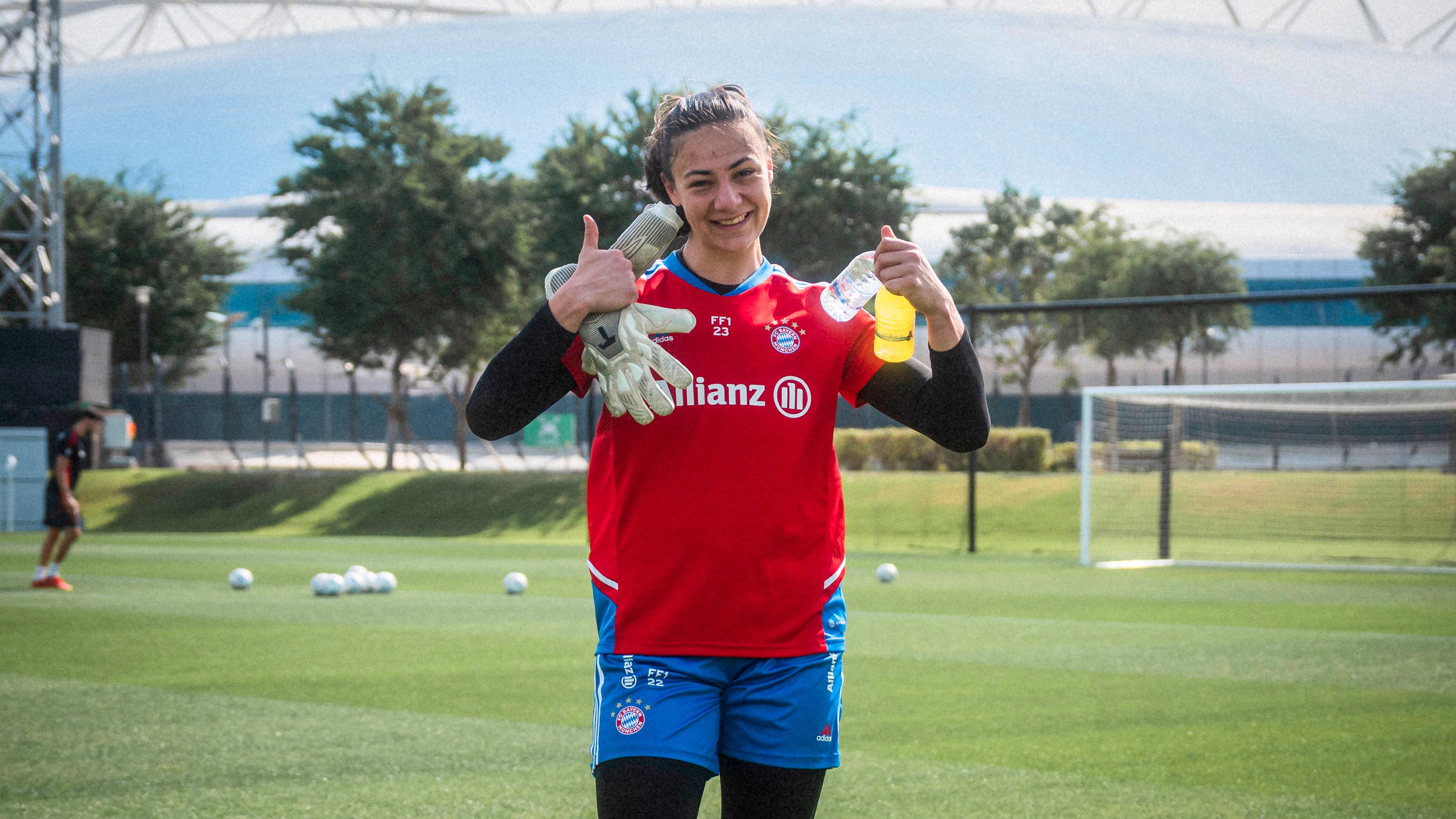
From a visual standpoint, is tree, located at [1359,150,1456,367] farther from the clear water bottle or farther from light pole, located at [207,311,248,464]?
the clear water bottle

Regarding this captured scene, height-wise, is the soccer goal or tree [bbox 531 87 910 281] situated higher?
tree [bbox 531 87 910 281]

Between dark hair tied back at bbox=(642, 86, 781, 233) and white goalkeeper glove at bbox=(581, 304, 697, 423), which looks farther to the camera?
dark hair tied back at bbox=(642, 86, 781, 233)

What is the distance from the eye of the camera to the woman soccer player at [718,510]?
270cm

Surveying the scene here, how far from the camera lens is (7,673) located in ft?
29.6

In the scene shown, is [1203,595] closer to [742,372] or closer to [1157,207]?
[742,372]

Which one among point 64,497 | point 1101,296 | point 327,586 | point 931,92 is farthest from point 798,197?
point 931,92

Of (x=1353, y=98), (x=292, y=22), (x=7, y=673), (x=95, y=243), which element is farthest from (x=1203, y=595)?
(x=292, y=22)

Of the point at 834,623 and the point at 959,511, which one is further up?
the point at 834,623

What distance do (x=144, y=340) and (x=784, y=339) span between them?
41167mm

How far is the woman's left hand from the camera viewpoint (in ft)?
9.11

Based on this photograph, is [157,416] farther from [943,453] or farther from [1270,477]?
[1270,477]

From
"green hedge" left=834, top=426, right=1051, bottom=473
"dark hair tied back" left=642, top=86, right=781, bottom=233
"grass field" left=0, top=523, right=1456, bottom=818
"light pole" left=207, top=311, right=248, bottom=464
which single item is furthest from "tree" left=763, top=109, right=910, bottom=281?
"dark hair tied back" left=642, top=86, right=781, bottom=233

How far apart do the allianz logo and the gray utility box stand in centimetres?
2941

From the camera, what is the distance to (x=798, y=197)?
3641 centimetres
